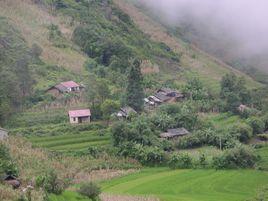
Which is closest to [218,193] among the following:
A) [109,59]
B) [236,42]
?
[109,59]

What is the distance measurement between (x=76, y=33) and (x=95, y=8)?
1466 cm

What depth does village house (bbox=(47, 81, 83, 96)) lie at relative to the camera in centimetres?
4741

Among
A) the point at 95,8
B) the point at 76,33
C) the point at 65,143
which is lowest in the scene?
the point at 65,143

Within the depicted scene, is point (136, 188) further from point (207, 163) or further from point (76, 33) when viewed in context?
point (76, 33)

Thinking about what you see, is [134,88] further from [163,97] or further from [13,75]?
[13,75]

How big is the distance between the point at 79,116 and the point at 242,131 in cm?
1319

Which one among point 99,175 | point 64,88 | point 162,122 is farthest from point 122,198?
point 64,88

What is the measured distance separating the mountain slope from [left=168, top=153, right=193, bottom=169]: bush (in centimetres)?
2727

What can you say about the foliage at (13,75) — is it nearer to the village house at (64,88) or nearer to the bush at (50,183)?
the village house at (64,88)

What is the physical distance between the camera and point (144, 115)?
147ft

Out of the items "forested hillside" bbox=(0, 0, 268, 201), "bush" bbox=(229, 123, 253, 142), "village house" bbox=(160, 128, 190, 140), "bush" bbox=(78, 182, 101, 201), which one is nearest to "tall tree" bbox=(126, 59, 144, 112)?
"forested hillside" bbox=(0, 0, 268, 201)

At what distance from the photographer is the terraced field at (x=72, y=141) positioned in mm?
38219

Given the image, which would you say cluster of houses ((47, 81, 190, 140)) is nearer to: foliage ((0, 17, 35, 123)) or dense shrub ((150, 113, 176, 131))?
dense shrub ((150, 113, 176, 131))

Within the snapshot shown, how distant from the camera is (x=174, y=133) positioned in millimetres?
43312
